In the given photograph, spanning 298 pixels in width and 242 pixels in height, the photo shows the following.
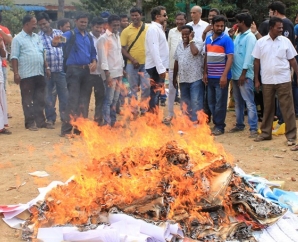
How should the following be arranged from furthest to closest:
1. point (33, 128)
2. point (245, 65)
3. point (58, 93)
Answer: point (58, 93)
point (33, 128)
point (245, 65)

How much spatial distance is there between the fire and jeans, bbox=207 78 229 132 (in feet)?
11.3

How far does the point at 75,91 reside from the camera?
8.95 meters

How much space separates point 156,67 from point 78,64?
162cm

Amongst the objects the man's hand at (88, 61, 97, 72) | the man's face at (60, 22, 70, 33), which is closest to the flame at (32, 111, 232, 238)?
the man's hand at (88, 61, 97, 72)

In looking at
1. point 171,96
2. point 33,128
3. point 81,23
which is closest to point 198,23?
point 171,96

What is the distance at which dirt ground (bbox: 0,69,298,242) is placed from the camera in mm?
6105

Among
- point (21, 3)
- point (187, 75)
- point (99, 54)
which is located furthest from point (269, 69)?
point (21, 3)

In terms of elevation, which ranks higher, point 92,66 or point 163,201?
point 92,66

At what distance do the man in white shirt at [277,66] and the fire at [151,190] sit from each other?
2995 millimetres

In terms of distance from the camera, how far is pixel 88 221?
4703 mm

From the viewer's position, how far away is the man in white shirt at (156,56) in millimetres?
9516

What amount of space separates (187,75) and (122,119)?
7.01 feet

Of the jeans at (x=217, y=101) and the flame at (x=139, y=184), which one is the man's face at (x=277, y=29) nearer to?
the jeans at (x=217, y=101)

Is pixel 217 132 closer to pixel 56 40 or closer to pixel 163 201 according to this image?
pixel 56 40
